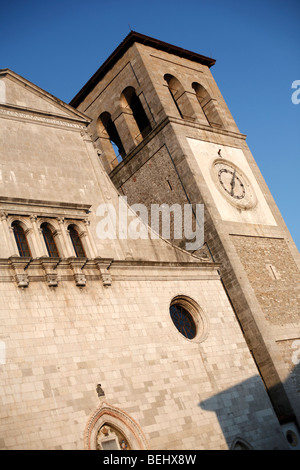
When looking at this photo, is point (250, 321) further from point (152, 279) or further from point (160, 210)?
point (160, 210)

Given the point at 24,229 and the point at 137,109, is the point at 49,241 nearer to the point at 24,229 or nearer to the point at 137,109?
the point at 24,229

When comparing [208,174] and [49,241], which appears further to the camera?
[208,174]

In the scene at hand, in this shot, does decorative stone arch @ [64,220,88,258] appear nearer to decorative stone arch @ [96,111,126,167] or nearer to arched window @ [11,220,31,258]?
arched window @ [11,220,31,258]

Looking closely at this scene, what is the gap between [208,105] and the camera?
1121 inches

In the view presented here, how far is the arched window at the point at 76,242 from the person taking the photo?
1692 centimetres

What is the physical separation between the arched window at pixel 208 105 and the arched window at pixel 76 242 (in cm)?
1270

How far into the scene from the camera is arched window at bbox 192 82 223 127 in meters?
27.8

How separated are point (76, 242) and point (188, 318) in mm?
4344

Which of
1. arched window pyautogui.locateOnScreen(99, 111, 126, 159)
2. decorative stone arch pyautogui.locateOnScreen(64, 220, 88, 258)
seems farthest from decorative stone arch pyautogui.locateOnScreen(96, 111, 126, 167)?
decorative stone arch pyautogui.locateOnScreen(64, 220, 88, 258)

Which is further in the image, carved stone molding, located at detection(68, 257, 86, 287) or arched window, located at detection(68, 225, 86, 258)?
arched window, located at detection(68, 225, 86, 258)

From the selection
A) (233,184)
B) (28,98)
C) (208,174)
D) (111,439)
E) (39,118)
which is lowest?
(111,439)

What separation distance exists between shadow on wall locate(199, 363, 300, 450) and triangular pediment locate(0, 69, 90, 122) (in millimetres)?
10694

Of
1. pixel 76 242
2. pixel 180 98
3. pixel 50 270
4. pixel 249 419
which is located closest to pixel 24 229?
pixel 50 270
